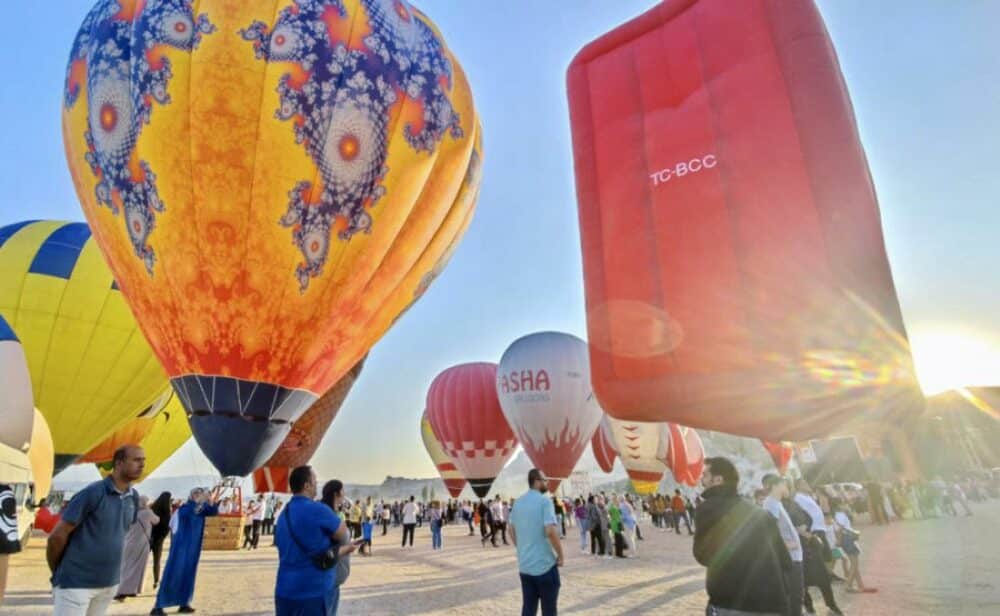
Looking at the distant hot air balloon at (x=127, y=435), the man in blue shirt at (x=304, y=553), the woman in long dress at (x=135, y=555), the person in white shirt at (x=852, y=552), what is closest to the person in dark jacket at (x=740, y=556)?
the man in blue shirt at (x=304, y=553)

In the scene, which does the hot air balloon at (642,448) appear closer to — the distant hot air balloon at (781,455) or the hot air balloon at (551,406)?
the hot air balloon at (551,406)

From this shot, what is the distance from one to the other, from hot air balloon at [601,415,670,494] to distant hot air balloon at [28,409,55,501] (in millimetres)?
17472

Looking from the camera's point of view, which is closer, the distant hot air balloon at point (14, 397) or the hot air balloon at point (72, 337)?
the distant hot air balloon at point (14, 397)

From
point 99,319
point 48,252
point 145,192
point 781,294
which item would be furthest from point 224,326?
point 48,252

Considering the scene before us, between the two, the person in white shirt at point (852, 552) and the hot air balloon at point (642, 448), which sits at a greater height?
the hot air balloon at point (642, 448)

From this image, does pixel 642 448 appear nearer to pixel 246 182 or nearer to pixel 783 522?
pixel 783 522

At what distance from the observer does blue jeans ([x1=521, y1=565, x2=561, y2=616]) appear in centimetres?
422

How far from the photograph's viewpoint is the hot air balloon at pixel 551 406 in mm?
19969

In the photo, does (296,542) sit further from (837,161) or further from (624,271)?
(837,161)

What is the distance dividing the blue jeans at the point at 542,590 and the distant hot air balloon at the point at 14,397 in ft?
19.8

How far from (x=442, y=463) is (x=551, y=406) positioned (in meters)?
11.3

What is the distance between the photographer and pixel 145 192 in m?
7.57

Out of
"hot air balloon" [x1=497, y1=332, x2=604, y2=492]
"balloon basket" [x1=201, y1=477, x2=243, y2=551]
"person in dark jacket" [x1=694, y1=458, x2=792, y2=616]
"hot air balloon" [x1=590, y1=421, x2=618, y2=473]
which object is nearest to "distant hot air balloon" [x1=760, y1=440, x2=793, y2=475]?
"hot air balloon" [x1=497, y1=332, x2=604, y2=492]

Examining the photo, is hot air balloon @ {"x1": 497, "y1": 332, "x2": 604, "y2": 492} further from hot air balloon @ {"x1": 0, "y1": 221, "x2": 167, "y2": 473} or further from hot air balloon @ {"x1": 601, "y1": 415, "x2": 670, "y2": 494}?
hot air balloon @ {"x1": 0, "y1": 221, "x2": 167, "y2": 473}
